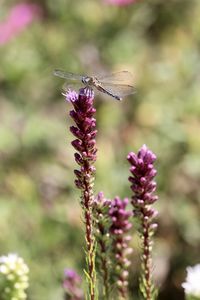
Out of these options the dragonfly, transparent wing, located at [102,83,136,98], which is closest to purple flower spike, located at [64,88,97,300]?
the dragonfly

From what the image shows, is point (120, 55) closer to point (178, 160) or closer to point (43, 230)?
point (178, 160)

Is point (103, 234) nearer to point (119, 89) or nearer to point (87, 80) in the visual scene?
point (87, 80)

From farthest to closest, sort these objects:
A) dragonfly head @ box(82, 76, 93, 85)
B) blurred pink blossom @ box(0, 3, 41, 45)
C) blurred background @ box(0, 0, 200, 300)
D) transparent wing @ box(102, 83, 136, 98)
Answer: blurred pink blossom @ box(0, 3, 41, 45) < blurred background @ box(0, 0, 200, 300) < transparent wing @ box(102, 83, 136, 98) < dragonfly head @ box(82, 76, 93, 85)

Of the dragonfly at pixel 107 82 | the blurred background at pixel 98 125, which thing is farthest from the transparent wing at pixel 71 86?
the blurred background at pixel 98 125

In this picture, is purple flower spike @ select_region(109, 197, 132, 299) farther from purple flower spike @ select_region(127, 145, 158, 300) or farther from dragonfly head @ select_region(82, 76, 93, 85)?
dragonfly head @ select_region(82, 76, 93, 85)

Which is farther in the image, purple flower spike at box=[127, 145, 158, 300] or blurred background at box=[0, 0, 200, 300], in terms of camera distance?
blurred background at box=[0, 0, 200, 300]
